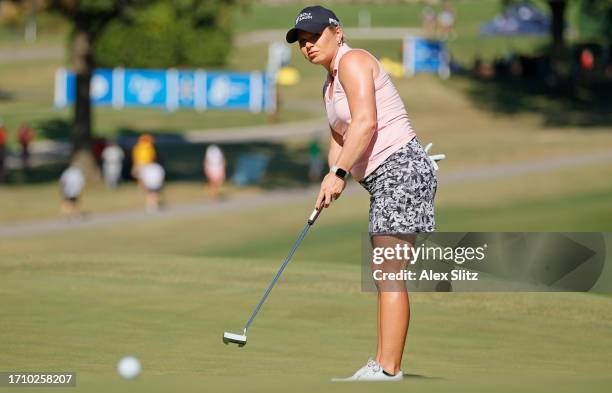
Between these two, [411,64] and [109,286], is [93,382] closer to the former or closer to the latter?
[109,286]

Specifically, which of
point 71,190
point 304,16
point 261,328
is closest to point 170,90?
point 71,190

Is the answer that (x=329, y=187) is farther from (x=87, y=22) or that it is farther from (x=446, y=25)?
(x=446, y=25)

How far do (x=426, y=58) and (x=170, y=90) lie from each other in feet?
46.4

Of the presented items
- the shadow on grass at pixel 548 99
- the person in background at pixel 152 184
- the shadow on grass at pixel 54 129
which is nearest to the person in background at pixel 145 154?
the person in background at pixel 152 184

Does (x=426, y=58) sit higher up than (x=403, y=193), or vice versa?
(x=403, y=193)

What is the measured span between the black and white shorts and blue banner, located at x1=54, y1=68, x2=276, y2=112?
50.0 meters

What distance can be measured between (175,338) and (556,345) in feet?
8.29

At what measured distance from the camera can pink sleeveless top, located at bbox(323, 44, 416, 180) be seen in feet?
23.7

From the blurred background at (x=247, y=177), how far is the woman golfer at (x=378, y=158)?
0.49 metres

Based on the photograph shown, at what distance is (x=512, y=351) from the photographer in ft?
27.8

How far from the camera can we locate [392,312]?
23.2 ft

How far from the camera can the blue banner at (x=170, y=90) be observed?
57406mm

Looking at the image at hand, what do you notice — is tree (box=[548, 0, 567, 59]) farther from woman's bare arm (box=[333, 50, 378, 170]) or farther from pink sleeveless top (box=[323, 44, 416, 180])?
woman's bare arm (box=[333, 50, 378, 170])

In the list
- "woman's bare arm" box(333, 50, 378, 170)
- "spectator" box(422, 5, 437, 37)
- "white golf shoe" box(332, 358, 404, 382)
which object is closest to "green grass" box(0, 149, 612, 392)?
"white golf shoe" box(332, 358, 404, 382)
